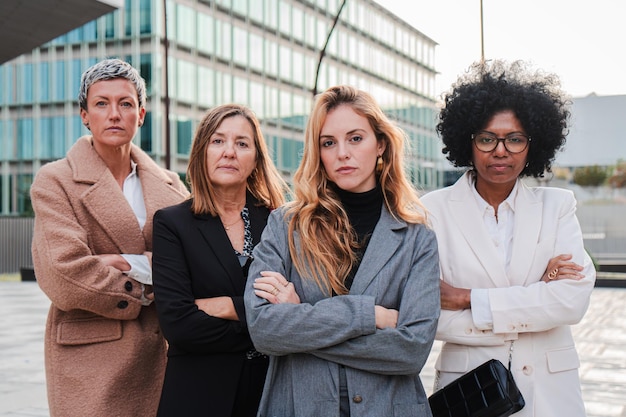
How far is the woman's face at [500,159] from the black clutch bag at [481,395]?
2.54 feet

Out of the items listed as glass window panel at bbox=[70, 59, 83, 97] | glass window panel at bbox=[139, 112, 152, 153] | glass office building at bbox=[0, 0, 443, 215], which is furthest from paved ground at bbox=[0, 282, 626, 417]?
glass window panel at bbox=[70, 59, 83, 97]

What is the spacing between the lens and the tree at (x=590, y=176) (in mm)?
31766

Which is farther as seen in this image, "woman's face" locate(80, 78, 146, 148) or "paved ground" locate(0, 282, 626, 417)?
"paved ground" locate(0, 282, 626, 417)

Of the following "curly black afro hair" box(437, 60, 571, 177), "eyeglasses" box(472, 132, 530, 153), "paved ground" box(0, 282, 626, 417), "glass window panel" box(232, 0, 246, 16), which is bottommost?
"paved ground" box(0, 282, 626, 417)

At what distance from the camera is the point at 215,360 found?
9.85ft

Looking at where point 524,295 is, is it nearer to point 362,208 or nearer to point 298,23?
point 362,208

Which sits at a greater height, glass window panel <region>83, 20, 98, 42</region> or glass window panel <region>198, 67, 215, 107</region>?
glass window panel <region>83, 20, 98, 42</region>

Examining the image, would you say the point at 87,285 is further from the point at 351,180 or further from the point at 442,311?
the point at 442,311

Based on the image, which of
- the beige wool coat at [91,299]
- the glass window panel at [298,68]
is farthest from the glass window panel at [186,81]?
the beige wool coat at [91,299]

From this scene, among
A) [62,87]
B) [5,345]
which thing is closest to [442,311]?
[5,345]

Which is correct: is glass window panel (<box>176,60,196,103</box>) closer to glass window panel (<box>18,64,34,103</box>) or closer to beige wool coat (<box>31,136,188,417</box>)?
glass window panel (<box>18,64,34,103</box>)

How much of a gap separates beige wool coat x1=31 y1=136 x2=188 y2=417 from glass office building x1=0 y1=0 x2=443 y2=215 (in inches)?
1158

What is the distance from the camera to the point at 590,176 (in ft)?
105

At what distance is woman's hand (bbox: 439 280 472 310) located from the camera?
9.73 ft
